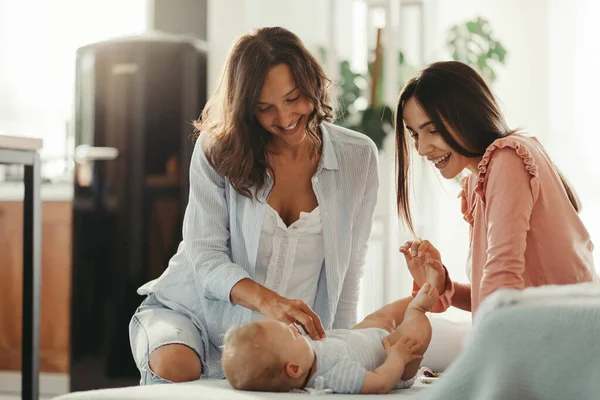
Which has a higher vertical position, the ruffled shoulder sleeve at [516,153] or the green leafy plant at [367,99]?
the green leafy plant at [367,99]

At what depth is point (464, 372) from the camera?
3.75 feet

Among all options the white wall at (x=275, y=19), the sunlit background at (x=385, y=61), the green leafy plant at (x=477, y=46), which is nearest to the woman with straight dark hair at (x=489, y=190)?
the sunlit background at (x=385, y=61)

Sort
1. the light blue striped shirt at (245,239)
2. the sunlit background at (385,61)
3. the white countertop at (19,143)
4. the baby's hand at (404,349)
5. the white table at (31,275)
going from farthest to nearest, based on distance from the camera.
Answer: the sunlit background at (385,61), the white table at (31,275), the white countertop at (19,143), the light blue striped shirt at (245,239), the baby's hand at (404,349)

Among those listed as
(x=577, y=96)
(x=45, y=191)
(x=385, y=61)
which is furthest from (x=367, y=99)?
(x=45, y=191)

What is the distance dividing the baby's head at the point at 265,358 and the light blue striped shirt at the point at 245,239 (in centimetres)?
49

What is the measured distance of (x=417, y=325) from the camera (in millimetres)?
1784

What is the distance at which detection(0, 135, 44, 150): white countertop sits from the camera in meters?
2.32

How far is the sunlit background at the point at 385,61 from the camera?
12.4ft

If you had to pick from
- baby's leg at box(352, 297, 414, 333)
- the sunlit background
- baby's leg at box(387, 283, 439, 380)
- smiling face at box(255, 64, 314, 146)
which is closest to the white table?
smiling face at box(255, 64, 314, 146)

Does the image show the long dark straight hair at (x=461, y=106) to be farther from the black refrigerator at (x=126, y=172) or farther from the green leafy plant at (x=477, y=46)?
the green leafy plant at (x=477, y=46)

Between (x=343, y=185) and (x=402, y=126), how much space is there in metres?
0.24

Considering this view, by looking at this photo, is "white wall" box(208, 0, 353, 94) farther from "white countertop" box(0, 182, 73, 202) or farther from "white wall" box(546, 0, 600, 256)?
"white wall" box(546, 0, 600, 256)

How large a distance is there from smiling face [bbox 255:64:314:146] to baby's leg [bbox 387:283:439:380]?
0.48 m

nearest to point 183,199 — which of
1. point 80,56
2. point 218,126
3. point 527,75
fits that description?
point 80,56
